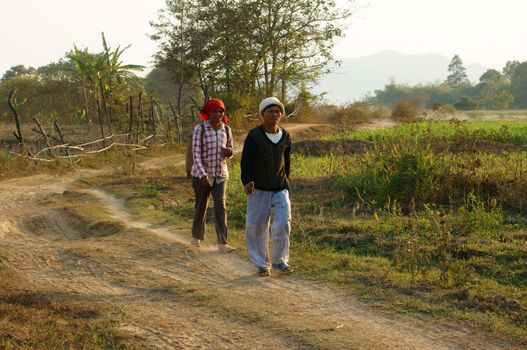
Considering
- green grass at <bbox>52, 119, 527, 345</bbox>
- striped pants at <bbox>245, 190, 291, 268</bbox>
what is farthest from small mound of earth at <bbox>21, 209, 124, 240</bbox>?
striped pants at <bbox>245, 190, 291, 268</bbox>

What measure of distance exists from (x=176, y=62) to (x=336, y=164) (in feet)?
67.2

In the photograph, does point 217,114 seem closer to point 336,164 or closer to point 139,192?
point 139,192

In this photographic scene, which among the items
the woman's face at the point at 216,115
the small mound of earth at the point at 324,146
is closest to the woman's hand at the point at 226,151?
the woman's face at the point at 216,115

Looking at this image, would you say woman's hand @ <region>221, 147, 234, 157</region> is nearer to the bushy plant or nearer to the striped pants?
the striped pants

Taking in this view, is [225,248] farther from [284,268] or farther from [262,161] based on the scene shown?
[262,161]

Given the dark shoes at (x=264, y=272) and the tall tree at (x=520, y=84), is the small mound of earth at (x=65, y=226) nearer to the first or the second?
the dark shoes at (x=264, y=272)

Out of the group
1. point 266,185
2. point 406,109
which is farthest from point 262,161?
point 406,109

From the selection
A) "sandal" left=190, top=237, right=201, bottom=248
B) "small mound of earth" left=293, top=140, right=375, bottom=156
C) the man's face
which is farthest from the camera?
"small mound of earth" left=293, top=140, right=375, bottom=156

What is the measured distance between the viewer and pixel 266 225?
21.8ft

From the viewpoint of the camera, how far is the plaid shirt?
7422 millimetres

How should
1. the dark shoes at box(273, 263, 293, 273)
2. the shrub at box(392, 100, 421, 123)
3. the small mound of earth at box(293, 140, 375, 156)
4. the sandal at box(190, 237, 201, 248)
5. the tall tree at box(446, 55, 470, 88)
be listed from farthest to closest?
the tall tree at box(446, 55, 470, 88)
the shrub at box(392, 100, 421, 123)
the small mound of earth at box(293, 140, 375, 156)
the sandal at box(190, 237, 201, 248)
the dark shoes at box(273, 263, 293, 273)

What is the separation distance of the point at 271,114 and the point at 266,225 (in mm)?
1174

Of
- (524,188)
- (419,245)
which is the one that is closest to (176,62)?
(524,188)

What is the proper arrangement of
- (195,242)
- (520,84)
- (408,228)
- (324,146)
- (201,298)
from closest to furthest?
1. (201,298)
2. (195,242)
3. (408,228)
4. (324,146)
5. (520,84)
